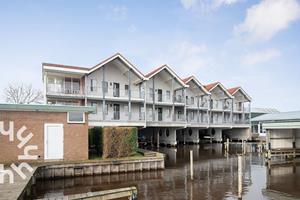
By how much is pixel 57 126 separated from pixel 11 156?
10.2 ft

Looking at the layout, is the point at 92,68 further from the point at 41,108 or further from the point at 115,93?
the point at 41,108

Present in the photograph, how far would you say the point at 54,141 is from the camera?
17.7 meters

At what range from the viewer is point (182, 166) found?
848 inches

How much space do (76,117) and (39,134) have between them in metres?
2.50

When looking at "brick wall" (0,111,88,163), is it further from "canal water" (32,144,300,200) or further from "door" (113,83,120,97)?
"door" (113,83,120,97)

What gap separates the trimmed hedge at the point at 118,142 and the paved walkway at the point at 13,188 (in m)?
6.48

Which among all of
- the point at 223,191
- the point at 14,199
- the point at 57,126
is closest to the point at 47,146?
the point at 57,126

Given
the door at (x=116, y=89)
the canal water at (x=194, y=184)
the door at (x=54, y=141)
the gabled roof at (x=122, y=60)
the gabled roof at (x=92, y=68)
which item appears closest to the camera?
the canal water at (x=194, y=184)

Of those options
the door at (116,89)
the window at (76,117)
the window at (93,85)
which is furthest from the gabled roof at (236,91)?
the window at (76,117)

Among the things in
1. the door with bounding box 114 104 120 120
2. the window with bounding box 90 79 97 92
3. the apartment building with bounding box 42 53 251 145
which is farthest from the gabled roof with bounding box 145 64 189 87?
the window with bounding box 90 79 97 92

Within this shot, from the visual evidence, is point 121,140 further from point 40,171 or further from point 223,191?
point 223,191

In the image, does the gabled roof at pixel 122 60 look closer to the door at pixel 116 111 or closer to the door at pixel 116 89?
the door at pixel 116 89

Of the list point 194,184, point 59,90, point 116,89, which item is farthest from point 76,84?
point 194,184

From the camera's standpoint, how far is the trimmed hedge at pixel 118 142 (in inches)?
748
